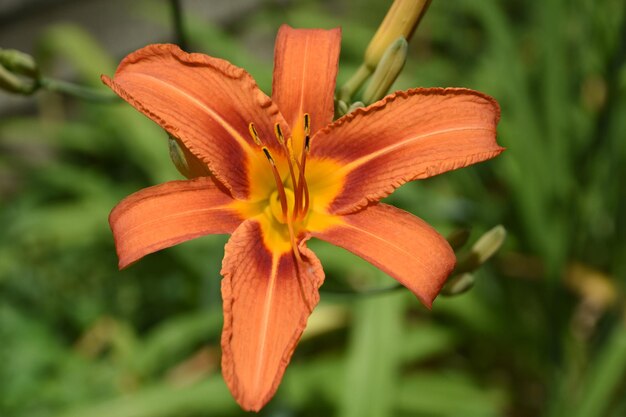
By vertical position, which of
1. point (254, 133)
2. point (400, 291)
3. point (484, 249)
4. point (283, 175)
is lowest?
point (400, 291)

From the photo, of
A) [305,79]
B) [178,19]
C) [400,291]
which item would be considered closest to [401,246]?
[305,79]

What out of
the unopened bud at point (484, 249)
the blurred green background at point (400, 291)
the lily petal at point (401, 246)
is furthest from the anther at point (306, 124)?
the blurred green background at point (400, 291)

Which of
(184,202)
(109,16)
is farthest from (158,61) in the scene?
(109,16)

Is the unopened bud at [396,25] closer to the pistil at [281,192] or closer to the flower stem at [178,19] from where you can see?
the pistil at [281,192]

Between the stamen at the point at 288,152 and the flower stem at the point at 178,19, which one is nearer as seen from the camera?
the stamen at the point at 288,152

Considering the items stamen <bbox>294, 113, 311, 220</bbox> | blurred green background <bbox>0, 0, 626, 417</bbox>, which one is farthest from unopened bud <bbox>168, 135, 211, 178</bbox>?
blurred green background <bbox>0, 0, 626, 417</bbox>

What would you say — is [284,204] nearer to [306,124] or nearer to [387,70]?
[306,124]
